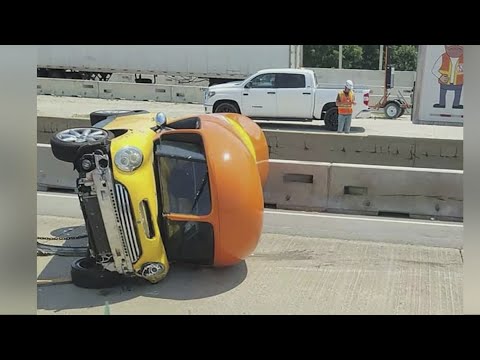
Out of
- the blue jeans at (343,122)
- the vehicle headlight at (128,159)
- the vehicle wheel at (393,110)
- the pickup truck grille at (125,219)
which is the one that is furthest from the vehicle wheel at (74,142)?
the vehicle wheel at (393,110)

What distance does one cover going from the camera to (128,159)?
4.42 meters

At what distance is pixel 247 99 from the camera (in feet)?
52.6

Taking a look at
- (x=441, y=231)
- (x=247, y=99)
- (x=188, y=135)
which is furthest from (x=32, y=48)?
(x=247, y=99)

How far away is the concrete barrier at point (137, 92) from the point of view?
24172mm

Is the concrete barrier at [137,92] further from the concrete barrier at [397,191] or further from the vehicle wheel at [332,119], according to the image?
the concrete barrier at [397,191]

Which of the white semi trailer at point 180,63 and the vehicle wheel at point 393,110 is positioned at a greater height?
the white semi trailer at point 180,63

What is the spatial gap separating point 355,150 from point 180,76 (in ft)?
51.1

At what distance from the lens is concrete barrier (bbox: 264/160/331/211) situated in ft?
23.3

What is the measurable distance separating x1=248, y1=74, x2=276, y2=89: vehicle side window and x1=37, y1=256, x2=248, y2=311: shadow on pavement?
11297mm

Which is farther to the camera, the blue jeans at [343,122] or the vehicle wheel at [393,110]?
the vehicle wheel at [393,110]

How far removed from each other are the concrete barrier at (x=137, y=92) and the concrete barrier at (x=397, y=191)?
59.4ft

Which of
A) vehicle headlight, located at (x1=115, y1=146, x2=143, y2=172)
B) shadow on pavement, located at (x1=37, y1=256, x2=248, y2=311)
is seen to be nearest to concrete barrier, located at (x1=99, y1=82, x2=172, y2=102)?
shadow on pavement, located at (x1=37, y1=256, x2=248, y2=311)

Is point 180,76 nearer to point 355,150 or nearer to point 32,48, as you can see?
point 355,150

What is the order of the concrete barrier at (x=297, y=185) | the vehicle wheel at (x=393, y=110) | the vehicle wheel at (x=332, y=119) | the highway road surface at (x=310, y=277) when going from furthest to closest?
the vehicle wheel at (x=393, y=110), the vehicle wheel at (x=332, y=119), the concrete barrier at (x=297, y=185), the highway road surface at (x=310, y=277)
